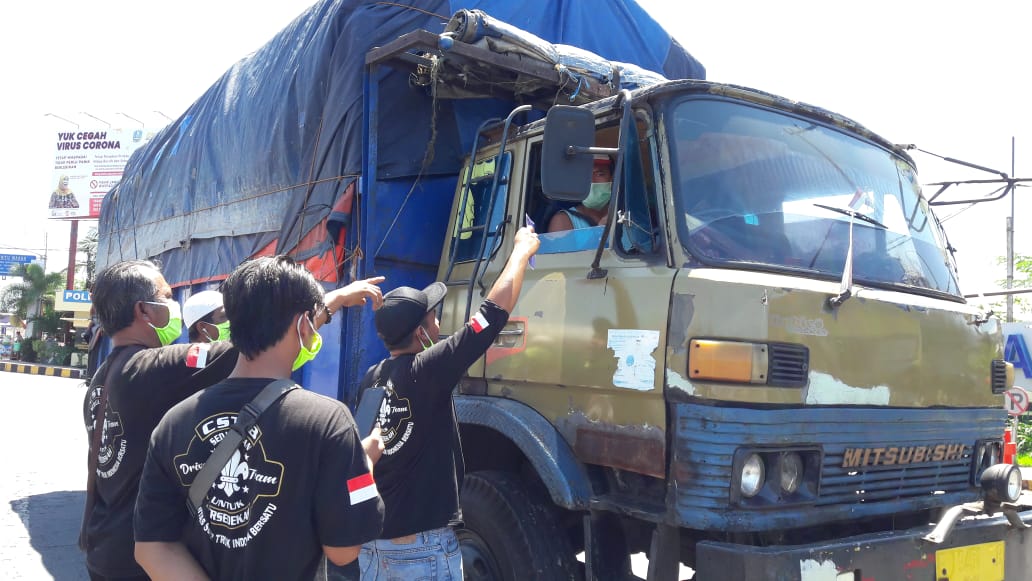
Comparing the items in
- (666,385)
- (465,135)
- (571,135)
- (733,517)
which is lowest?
(733,517)

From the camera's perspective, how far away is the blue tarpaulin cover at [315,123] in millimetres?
4574

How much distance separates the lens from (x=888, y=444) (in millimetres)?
3143

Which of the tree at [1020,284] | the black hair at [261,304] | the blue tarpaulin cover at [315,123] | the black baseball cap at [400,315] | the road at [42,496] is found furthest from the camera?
the tree at [1020,284]

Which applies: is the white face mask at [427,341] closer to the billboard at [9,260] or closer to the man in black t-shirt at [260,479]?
the man in black t-shirt at [260,479]

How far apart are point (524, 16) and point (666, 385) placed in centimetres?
295

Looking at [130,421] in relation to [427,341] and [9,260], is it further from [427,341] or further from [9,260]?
[9,260]

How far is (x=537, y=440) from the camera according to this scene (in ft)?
10.7

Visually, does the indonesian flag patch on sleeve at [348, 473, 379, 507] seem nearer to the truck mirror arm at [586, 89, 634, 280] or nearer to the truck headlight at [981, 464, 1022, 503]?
the truck mirror arm at [586, 89, 634, 280]

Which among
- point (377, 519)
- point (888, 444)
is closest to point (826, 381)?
point (888, 444)

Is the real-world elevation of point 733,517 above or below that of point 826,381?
below

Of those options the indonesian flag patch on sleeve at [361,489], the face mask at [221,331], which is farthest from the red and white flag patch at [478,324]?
the face mask at [221,331]

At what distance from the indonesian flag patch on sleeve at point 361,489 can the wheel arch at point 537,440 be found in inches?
52.2

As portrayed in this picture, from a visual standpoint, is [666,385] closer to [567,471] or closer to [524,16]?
[567,471]

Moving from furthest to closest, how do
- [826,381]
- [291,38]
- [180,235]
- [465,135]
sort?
1. [180,235]
2. [291,38]
3. [465,135]
4. [826,381]
